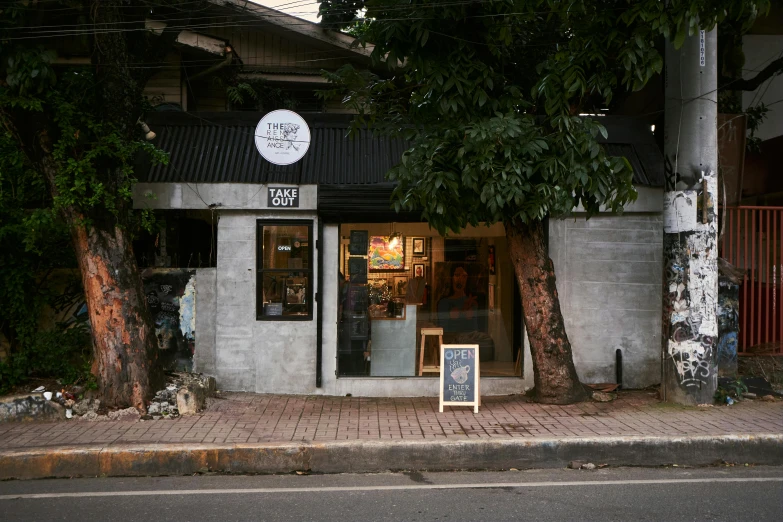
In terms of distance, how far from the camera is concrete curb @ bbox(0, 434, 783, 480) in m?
6.34

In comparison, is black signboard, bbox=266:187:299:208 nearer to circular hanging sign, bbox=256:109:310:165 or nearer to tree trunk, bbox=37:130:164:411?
circular hanging sign, bbox=256:109:310:165

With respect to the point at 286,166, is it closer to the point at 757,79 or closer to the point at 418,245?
the point at 418,245

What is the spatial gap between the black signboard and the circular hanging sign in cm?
38

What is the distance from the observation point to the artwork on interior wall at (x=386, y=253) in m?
9.73

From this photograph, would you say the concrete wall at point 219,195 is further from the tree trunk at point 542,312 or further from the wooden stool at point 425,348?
the tree trunk at point 542,312

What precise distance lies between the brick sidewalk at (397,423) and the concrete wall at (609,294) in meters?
0.81

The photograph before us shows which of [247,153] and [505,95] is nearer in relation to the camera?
[505,95]

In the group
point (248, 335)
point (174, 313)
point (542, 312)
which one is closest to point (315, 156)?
point (248, 335)

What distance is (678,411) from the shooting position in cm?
801

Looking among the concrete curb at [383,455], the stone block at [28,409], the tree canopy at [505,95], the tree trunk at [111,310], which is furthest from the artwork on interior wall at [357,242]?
the stone block at [28,409]

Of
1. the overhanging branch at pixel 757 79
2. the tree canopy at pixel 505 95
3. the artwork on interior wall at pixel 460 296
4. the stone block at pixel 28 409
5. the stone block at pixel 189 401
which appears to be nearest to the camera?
the tree canopy at pixel 505 95

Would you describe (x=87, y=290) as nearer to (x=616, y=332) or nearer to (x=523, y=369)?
(x=523, y=369)

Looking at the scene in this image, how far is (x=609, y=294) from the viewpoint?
9.55 meters

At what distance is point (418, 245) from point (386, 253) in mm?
505
